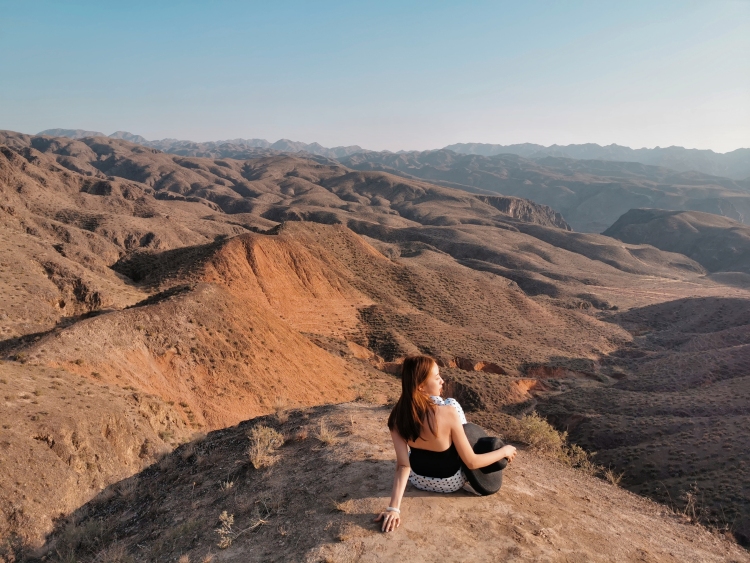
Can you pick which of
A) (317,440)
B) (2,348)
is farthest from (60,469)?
(2,348)

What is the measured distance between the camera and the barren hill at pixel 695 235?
368 ft

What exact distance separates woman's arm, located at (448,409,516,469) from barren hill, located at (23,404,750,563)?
0.73 meters

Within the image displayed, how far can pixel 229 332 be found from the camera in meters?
20.8

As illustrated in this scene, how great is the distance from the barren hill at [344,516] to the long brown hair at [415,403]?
120 cm

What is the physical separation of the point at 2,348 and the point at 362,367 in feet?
54.5

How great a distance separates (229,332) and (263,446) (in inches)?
537

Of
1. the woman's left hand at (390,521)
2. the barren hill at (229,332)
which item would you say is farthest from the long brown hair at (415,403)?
the barren hill at (229,332)

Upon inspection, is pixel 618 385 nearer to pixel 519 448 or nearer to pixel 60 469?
pixel 519 448

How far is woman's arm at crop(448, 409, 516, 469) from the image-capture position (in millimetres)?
4832

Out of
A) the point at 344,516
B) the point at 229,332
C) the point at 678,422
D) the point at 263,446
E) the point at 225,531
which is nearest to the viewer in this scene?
the point at 344,516

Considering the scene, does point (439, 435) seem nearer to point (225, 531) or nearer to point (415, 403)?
point (415, 403)

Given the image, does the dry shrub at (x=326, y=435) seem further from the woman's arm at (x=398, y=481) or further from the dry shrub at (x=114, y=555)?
the dry shrub at (x=114, y=555)

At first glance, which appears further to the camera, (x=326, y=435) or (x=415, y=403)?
(x=326, y=435)

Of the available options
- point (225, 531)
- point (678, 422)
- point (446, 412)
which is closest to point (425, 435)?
point (446, 412)
